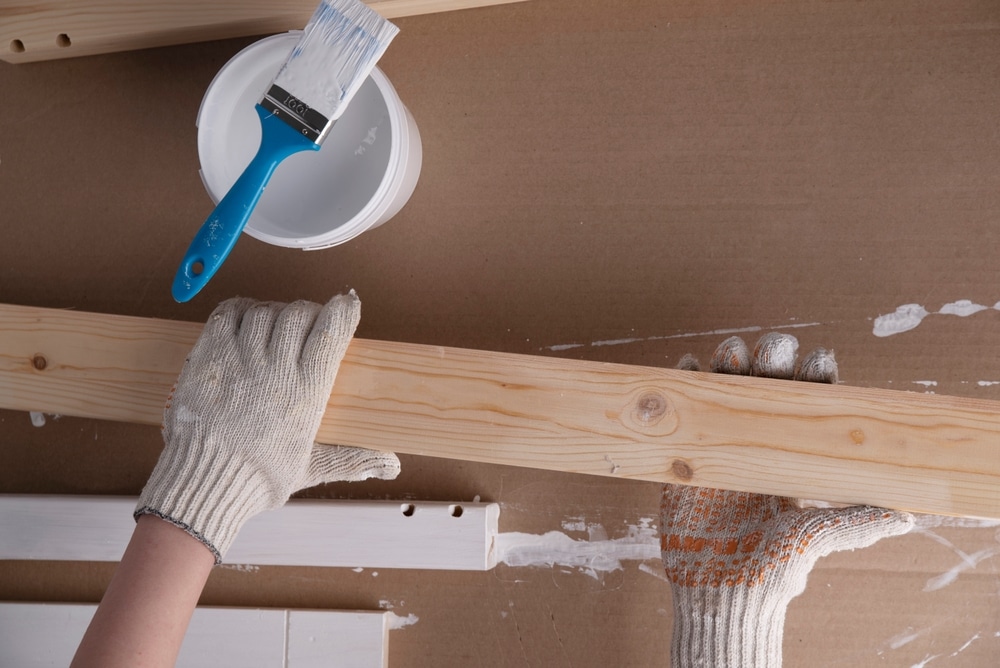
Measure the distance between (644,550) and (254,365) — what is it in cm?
73

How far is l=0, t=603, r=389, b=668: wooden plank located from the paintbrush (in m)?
0.61

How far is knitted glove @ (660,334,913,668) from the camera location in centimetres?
105

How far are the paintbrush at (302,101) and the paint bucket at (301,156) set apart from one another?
12 cm

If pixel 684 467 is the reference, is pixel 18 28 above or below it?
above

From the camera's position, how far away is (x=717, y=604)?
3.67 ft

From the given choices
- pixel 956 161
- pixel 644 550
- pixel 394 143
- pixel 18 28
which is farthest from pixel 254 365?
pixel 956 161

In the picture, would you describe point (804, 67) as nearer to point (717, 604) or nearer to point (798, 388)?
point (798, 388)

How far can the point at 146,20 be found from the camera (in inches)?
51.3

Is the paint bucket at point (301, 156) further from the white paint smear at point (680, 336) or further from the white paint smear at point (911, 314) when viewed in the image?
the white paint smear at point (911, 314)

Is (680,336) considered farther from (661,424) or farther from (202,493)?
(202,493)

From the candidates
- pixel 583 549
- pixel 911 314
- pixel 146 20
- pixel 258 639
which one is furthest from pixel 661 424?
pixel 146 20

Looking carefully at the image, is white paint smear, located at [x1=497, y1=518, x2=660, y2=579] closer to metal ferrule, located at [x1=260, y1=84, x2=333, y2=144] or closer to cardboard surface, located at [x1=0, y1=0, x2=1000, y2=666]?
cardboard surface, located at [x1=0, y1=0, x2=1000, y2=666]

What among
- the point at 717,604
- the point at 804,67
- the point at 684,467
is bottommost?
the point at 717,604

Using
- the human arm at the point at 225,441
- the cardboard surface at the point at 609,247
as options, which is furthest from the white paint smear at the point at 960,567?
the human arm at the point at 225,441
